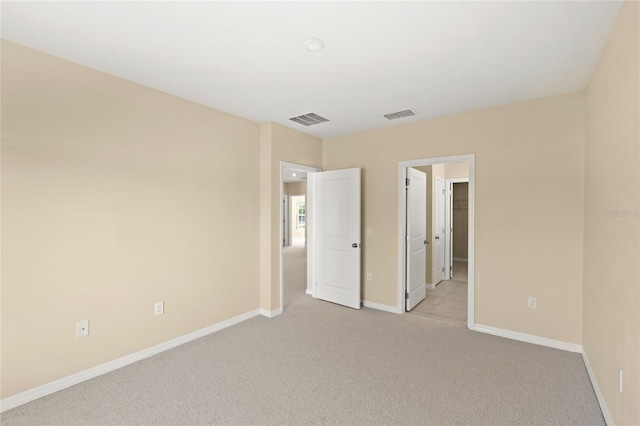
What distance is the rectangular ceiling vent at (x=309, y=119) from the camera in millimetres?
3874

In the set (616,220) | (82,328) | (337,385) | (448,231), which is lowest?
(337,385)

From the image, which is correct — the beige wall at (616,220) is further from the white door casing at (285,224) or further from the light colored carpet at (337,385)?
the white door casing at (285,224)

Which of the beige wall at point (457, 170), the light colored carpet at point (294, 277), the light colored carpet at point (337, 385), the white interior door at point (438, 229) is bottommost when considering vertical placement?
the light colored carpet at point (337, 385)

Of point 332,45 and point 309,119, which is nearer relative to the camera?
point 332,45

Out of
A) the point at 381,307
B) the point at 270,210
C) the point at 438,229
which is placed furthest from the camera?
the point at 438,229

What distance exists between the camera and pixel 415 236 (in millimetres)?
4652

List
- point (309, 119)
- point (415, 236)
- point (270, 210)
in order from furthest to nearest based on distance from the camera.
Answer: point (415, 236)
point (270, 210)
point (309, 119)

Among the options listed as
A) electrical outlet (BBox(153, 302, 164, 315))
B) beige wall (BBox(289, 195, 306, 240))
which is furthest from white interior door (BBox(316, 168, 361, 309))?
beige wall (BBox(289, 195, 306, 240))

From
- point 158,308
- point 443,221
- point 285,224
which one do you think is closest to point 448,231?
point 443,221

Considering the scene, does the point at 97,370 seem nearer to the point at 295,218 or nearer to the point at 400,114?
the point at 400,114

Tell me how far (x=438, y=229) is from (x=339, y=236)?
2.21m

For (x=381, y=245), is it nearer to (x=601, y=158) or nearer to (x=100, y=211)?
(x=601, y=158)

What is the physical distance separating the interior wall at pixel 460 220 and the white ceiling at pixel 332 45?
19.1 ft

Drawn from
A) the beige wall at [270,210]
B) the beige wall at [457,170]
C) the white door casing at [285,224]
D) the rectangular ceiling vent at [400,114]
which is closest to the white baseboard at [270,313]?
the beige wall at [270,210]
